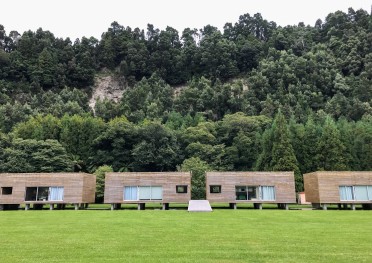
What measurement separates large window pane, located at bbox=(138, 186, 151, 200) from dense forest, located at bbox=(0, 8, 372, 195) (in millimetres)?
13739

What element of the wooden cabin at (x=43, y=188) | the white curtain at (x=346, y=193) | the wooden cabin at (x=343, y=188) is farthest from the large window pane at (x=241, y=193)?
the wooden cabin at (x=43, y=188)

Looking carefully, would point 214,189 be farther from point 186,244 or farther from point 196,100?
point 196,100

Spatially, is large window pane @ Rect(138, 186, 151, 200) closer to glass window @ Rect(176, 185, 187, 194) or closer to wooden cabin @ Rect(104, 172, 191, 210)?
wooden cabin @ Rect(104, 172, 191, 210)

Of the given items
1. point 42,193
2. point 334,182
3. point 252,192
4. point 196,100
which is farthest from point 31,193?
point 196,100

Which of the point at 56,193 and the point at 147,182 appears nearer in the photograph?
the point at 56,193

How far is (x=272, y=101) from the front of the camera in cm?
5516

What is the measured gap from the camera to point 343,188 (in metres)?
23.5

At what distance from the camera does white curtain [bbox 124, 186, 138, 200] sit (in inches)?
961

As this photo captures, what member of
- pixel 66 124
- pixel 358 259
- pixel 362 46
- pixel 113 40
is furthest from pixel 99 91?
pixel 358 259

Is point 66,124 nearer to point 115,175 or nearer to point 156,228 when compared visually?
point 115,175

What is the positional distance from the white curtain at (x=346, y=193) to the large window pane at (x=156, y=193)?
1189 cm

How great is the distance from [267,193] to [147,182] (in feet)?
27.0

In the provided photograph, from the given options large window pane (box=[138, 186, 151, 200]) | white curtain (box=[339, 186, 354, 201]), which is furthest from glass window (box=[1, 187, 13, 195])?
white curtain (box=[339, 186, 354, 201])

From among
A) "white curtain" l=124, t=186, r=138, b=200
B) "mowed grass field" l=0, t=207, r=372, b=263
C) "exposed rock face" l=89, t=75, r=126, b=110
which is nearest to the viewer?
"mowed grass field" l=0, t=207, r=372, b=263
